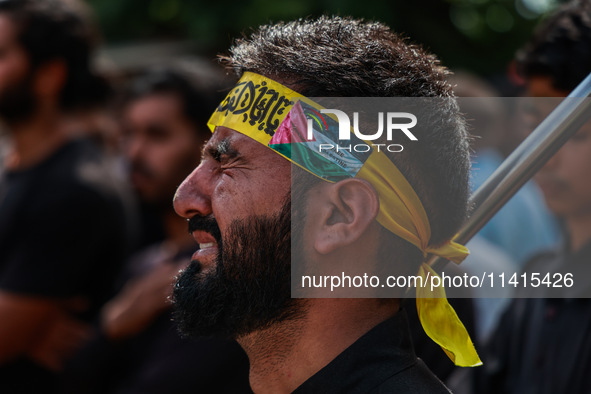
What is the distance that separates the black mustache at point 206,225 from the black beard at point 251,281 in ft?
0.18

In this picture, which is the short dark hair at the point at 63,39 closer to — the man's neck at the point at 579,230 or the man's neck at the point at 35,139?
the man's neck at the point at 35,139

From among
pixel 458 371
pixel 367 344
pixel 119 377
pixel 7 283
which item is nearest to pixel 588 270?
pixel 458 371

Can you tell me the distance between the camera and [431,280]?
178cm

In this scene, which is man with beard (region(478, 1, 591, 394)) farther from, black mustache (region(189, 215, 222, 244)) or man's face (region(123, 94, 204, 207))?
man's face (region(123, 94, 204, 207))

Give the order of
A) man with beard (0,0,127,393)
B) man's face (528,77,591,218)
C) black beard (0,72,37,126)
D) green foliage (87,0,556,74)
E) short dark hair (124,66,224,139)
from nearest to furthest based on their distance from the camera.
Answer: man's face (528,77,591,218)
man with beard (0,0,127,393)
black beard (0,72,37,126)
short dark hair (124,66,224,139)
green foliage (87,0,556,74)

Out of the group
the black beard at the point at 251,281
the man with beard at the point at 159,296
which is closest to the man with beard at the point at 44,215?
the man with beard at the point at 159,296

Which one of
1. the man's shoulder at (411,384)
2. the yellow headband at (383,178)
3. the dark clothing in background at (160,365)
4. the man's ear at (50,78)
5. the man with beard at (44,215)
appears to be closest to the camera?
the man's shoulder at (411,384)

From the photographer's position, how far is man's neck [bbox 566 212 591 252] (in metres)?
2.61

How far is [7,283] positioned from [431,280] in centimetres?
220

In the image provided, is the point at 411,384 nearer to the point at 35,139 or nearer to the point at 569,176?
the point at 569,176

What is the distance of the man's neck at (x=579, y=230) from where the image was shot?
103 inches

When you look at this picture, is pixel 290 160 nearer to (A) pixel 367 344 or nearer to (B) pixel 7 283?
(A) pixel 367 344

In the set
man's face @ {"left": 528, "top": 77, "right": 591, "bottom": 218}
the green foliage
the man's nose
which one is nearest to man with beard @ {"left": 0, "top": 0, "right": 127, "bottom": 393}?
the man's nose

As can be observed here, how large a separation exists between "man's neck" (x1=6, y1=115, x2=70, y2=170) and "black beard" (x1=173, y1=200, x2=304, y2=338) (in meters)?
2.14
